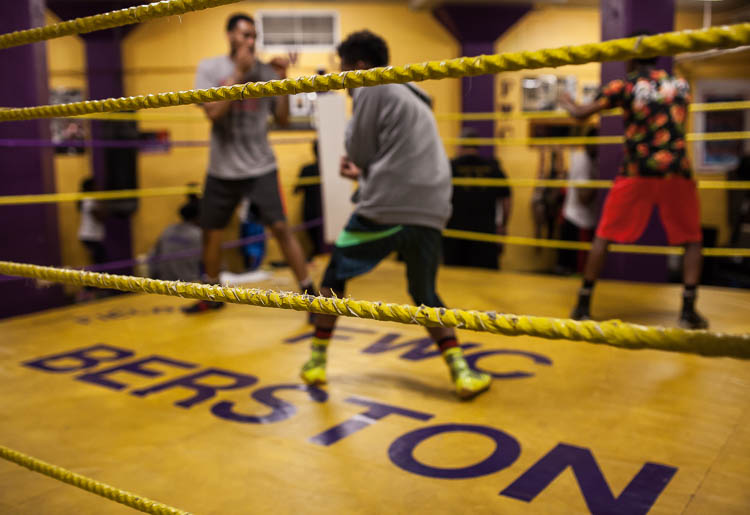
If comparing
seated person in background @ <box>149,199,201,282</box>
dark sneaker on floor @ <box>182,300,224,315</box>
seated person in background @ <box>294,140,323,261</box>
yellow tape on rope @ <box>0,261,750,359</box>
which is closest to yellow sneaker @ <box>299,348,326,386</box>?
yellow tape on rope @ <box>0,261,750,359</box>

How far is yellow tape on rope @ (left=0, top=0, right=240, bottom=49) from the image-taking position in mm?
989

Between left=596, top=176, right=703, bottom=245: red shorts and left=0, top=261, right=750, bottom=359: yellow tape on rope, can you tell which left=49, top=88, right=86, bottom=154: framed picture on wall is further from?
left=0, top=261, right=750, bottom=359: yellow tape on rope

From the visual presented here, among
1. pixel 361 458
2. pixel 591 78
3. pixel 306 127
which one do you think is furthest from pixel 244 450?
pixel 591 78

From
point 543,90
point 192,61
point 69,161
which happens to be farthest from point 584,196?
point 69,161

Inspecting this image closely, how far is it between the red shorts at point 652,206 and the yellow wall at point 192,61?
4.08 m

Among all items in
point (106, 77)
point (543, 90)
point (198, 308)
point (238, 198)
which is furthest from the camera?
point (543, 90)

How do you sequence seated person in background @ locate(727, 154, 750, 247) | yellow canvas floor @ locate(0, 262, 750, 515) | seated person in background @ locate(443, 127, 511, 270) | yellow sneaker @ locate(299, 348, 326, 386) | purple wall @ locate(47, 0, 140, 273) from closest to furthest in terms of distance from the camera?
yellow canvas floor @ locate(0, 262, 750, 515)
yellow sneaker @ locate(299, 348, 326, 386)
seated person in background @ locate(443, 127, 511, 270)
seated person in background @ locate(727, 154, 750, 247)
purple wall @ locate(47, 0, 140, 273)

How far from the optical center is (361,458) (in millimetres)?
1594

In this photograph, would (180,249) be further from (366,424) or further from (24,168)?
(366,424)

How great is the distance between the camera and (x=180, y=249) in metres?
4.65

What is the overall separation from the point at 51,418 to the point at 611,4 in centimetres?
348

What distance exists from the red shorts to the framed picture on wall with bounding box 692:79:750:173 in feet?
17.0

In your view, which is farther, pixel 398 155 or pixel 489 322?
pixel 398 155

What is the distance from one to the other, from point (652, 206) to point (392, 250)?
1.22m
